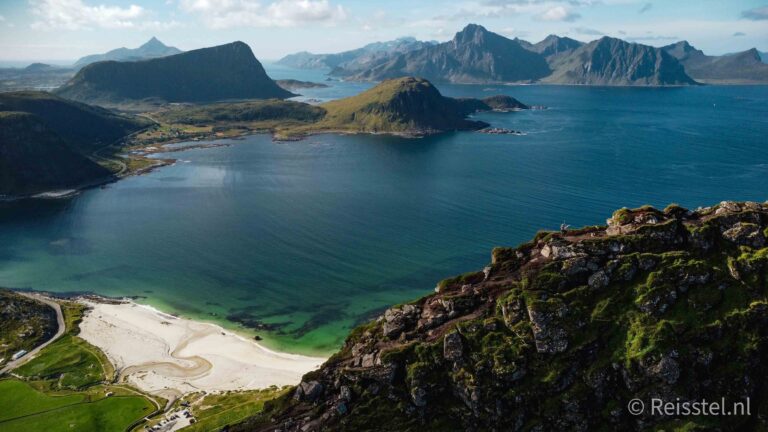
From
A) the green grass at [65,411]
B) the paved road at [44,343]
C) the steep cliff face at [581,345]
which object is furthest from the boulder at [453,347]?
the paved road at [44,343]

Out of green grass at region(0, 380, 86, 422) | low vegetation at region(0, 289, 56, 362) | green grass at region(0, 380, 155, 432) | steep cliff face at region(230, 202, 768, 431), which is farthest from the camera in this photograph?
low vegetation at region(0, 289, 56, 362)

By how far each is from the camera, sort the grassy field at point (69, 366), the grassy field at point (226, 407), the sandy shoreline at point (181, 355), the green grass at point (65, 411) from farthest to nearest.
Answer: the sandy shoreline at point (181, 355)
the grassy field at point (69, 366)
the green grass at point (65, 411)
the grassy field at point (226, 407)

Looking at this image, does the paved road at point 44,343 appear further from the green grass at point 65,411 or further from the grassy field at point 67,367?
the green grass at point 65,411

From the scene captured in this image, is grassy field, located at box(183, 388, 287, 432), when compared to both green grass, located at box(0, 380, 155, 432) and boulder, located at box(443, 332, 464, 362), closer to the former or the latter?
green grass, located at box(0, 380, 155, 432)

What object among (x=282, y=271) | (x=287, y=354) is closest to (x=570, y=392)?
(x=287, y=354)

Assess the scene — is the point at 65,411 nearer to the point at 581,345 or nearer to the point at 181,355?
the point at 181,355

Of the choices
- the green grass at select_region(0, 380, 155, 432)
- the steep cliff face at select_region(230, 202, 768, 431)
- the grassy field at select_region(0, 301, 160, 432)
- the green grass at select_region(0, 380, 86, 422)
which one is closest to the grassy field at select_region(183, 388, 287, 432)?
the grassy field at select_region(0, 301, 160, 432)

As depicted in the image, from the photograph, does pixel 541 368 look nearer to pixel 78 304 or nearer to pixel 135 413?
pixel 135 413
